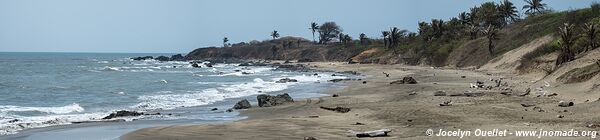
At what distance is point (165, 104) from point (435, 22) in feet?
220

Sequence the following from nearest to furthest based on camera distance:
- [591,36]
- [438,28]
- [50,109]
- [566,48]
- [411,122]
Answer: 1. [411,122]
2. [50,109]
3. [566,48]
4. [591,36]
5. [438,28]

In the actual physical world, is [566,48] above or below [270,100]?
above

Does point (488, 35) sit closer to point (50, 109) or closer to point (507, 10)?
point (507, 10)

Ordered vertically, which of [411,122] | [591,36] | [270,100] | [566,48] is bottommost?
[270,100]

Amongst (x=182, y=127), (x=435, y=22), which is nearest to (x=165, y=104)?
(x=182, y=127)

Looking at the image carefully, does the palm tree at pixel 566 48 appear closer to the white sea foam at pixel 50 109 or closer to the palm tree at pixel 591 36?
the palm tree at pixel 591 36

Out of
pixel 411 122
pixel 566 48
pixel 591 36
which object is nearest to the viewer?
pixel 411 122

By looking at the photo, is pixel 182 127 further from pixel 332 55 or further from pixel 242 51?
pixel 242 51

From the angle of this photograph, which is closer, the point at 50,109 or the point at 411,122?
the point at 411,122

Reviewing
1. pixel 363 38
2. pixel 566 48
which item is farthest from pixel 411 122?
pixel 363 38

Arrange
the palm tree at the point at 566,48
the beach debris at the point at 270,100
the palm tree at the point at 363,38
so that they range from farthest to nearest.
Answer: the palm tree at the point at 363,38
the palm tree at the point at 566,48
the beach debris at the point at 270,100

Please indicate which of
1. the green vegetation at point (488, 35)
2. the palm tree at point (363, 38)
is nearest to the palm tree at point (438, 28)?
the green vegetation at point (488, 35)

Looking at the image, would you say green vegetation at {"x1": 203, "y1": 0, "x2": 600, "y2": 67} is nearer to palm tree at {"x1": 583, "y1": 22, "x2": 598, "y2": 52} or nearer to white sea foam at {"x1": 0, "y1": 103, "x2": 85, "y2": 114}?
palm tree at {"x1": 583, "y1": 22, "x2": 598, "y2": 52}

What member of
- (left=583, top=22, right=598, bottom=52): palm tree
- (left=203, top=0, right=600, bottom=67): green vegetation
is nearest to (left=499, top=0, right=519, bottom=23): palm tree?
(left=203, top=0, right=600, bottom=67): green vegetation
